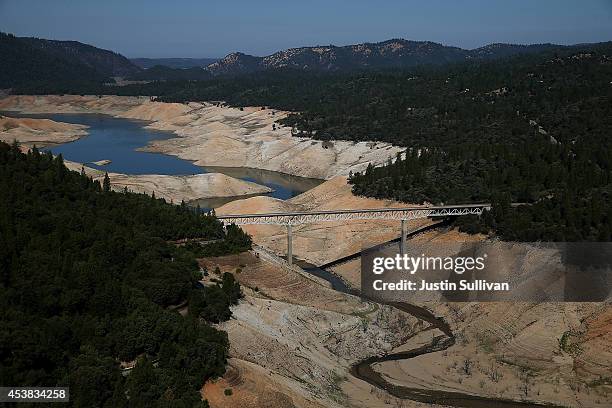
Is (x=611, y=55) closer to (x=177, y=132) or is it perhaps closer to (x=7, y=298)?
(x=177, y=132)

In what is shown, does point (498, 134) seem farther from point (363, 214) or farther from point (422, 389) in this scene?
point (422, 389)

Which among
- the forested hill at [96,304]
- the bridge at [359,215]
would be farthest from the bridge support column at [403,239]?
the forested hill at [96,304]

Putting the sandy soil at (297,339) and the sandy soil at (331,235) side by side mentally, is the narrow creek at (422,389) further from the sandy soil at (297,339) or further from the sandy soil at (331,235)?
the sandy soil at (331,235)

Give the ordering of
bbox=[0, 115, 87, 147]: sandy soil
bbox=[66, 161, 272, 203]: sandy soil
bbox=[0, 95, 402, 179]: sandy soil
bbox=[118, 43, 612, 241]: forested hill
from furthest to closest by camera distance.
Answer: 1. bbox=[0, 115, 87, 147]: sandy soil
2. bbox=[0, 95, 402, 179]: sandy soil
3. bbox=[66, 161, 272, 203]: sandy soil
4. bbox=[118, 43, 612, 241]: forested hill

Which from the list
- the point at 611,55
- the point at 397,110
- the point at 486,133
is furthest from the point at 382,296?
the point at 611,55

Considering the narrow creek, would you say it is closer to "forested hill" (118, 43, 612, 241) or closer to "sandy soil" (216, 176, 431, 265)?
"forested hill" (118, 43, 612, 241)

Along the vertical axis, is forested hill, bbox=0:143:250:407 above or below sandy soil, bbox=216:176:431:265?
above

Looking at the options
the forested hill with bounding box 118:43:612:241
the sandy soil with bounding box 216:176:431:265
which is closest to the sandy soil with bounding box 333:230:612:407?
the forested hill with bounding box 118:43:612:241
